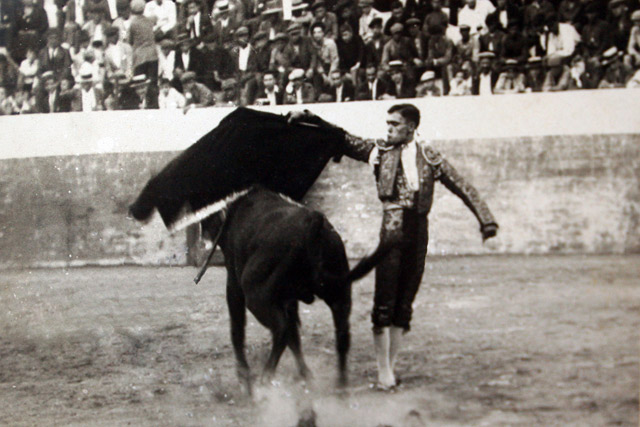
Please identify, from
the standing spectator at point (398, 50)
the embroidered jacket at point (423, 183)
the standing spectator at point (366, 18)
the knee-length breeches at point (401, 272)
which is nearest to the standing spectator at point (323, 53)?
the standing spectator at point (366, 18)

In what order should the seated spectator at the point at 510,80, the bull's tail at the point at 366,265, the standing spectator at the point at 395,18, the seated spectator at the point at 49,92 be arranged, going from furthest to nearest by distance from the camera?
the seated spectator at the point at 49,92 → the standing spectator at the point at 395,18 → the seated spectator at the point at 510,80 → the bull's tail at the point at 366,265

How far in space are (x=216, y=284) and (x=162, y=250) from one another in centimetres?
47

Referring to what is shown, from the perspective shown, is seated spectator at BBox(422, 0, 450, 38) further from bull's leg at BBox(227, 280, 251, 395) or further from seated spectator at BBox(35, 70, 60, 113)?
seated spectator at BBox(35, 70, 60, 113)

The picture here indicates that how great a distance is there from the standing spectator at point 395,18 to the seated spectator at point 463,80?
0.49 m

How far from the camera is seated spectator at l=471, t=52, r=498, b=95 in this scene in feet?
A: 15.0

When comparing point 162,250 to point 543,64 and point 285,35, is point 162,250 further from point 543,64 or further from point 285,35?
point 543,64

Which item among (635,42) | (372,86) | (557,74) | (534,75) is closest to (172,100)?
(372,86)

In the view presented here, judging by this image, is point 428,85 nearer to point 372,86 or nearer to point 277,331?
point 372,86

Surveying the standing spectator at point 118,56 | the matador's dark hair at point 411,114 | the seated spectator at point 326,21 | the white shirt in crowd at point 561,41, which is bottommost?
the matador's dark hair at point 411,114

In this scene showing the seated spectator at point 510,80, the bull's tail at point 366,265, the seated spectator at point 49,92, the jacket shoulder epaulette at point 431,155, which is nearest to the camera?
the bull's tail at point 366,265

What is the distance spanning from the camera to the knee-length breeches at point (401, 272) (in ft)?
14.5

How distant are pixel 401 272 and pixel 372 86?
1248mm

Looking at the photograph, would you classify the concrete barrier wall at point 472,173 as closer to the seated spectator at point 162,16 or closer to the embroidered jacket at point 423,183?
the embroidered jacket at point 423,183

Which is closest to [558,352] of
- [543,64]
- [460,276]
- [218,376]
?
[460,276]
